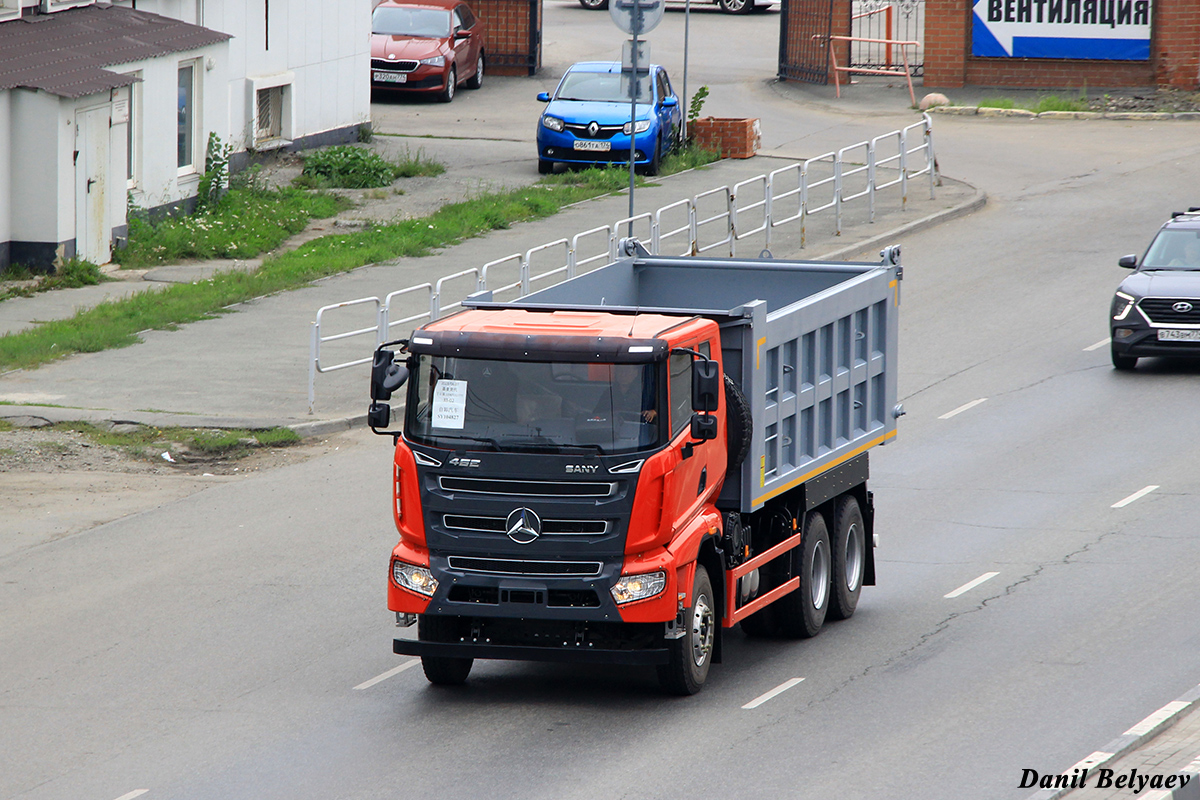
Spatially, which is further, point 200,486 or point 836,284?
point 200,486

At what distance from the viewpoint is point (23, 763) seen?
980cm

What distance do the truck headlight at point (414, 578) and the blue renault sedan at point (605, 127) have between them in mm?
20900

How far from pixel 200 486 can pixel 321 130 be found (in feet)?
61.1

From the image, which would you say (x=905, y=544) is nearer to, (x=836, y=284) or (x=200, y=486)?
(x=836, y=284)

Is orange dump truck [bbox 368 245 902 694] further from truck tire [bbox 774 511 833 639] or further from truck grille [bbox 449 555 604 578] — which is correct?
truck tire [bbox 774 511 833 639]

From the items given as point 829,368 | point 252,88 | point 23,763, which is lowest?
point 23,763

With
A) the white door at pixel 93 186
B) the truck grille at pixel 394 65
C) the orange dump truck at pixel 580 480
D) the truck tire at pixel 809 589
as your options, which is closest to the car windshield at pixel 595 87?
the truck grille at pixel 394 65

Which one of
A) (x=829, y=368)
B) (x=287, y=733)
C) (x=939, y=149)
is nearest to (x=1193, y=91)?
(x=939, y=149)

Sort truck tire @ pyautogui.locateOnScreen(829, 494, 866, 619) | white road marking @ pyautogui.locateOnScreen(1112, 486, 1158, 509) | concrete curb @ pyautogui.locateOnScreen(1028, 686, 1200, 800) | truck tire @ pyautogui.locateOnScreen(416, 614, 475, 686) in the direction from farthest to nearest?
white road marking @ pyautogui.locateOnScreen(1112, 486, 1158, 509)
truck tire @ pyautogui.locateOnScreen(829, 494, 866, 619)
truck tire @ pyautogui.locateOnScreen(416, 614, 475, 686)
concrete curb @ pyautogui.locateOnScreen(1028, 686, 1200, 800)

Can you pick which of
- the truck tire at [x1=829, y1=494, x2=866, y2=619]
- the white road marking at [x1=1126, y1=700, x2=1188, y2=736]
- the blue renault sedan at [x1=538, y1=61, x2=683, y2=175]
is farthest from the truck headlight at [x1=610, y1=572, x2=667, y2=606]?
the blue renault sedan at [x1=538, y1=61, x2=683, y2=175]

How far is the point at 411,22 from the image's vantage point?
40.4 metres

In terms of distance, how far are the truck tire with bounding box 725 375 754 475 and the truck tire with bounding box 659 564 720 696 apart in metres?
0.74

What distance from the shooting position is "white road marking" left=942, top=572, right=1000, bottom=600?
1331 cm

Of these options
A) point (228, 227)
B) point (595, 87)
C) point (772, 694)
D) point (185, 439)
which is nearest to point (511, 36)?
point (595, 87)
